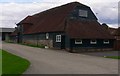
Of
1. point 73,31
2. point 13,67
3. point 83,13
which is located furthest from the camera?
point 83,13

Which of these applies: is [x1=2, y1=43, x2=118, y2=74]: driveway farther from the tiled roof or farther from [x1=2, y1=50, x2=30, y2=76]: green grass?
the tiled roof

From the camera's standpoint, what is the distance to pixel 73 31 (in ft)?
123

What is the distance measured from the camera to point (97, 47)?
3994 cm

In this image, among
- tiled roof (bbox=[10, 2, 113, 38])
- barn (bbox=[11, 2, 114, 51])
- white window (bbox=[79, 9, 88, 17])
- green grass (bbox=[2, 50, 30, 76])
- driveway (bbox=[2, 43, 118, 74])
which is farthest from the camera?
white window (bbox=[79, 9, 88, 17])

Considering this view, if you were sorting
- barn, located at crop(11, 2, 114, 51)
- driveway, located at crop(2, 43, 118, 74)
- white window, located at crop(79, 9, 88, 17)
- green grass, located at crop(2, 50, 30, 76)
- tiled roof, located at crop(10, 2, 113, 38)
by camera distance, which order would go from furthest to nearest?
white window, located at crop(79, 9, 88, 17), tiled roof, located at crop(10, 2, 113, 38), barn, located at crop(11, 2, 114, 51), driveway, located at crop(2, 43, 118, 74), green grass, located at crop(2, 50, 30, 76)

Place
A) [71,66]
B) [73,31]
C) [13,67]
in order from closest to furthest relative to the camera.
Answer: [13,67] < [71,66] < [73,31]

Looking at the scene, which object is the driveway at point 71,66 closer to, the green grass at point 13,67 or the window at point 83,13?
the green grass at point 13,67

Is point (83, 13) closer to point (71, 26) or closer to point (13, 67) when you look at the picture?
point (71, 26)

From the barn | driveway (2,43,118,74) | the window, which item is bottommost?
driveway (2,43,118,74)

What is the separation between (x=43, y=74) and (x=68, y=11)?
28.6m

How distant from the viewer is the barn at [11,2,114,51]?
37.3 meters

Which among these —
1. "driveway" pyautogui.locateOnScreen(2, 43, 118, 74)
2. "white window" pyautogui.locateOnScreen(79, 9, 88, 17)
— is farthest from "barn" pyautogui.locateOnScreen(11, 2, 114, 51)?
"driveway" pyautogui.locateOnScreen(2, 43, 118, 74)

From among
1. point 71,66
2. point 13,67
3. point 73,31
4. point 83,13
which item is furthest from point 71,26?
point 13,67

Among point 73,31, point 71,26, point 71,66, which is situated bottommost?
point 71,66
